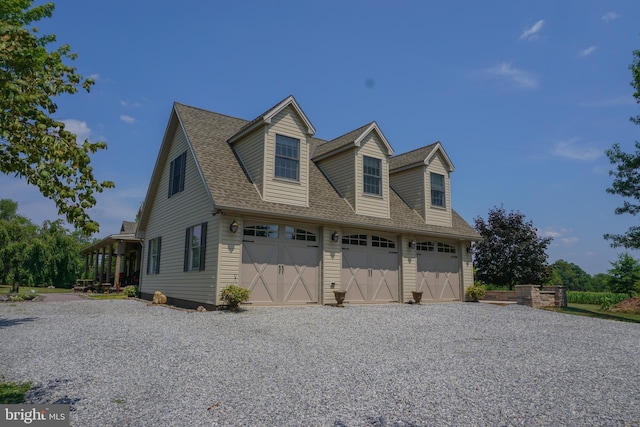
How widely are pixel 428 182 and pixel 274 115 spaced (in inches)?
339

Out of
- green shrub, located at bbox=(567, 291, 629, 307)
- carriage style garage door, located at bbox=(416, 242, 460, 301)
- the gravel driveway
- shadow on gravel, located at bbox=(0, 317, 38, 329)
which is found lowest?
the gravel driveway

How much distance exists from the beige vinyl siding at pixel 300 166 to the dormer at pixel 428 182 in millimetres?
6709

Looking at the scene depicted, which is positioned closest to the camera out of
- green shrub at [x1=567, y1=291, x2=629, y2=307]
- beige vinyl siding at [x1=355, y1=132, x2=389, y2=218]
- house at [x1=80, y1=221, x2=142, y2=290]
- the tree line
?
beige vinyl siding at [x1=355, y1=132, x2=389, y2=218]

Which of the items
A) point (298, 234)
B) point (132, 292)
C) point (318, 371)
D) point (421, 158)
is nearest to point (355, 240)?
point (298, 234)

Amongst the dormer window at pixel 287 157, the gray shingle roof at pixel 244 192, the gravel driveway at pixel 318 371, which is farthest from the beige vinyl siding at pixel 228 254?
the dormer window at pixel 287 157

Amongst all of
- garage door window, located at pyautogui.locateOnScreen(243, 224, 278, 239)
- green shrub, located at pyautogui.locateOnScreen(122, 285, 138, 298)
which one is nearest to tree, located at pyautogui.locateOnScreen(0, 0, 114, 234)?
garage door window, located at pyautogui.locateOnScreen(243, 224, 278, 239)

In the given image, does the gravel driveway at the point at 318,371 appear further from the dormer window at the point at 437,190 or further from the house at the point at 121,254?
the house at the point at 121,254

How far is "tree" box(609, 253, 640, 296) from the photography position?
2127cm

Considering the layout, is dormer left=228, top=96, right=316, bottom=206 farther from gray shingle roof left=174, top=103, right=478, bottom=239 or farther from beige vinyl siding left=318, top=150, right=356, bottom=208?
beige vinyl siding left=318, top=150, right=356, bottom=208

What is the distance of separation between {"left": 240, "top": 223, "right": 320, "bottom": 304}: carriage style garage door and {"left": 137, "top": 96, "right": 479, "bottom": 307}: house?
4 cm

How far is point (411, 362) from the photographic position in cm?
701

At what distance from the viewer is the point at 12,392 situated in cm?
524

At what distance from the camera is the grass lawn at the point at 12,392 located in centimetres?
494

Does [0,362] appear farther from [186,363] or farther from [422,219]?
[422,219]
